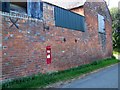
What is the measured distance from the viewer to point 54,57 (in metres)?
12.0

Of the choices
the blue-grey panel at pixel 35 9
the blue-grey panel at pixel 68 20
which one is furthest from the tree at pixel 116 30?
the blue-grey panel at pixel 35 9

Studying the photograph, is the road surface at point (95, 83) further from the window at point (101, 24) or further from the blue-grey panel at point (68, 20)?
the window at point (101, 24)

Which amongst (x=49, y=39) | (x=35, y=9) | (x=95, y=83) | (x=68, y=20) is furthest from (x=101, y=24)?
(x=95, y=83)

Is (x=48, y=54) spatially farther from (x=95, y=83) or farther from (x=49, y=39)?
(x=95, y=83)

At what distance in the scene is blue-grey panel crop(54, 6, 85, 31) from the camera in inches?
501

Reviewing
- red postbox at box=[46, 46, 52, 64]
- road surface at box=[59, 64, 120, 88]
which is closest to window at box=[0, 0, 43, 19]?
red postbox at box=[46, 46, 52, 64]

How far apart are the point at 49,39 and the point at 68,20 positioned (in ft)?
9.60

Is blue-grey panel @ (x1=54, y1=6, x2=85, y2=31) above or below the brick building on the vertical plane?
above

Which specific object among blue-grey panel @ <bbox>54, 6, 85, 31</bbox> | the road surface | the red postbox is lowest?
the road surface

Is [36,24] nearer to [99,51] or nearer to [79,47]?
[79,47]

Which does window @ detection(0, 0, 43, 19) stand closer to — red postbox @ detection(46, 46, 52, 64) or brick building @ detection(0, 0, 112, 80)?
brick building @ detection(0, 0, 112, 80)

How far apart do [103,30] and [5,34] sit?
1510 centimetres

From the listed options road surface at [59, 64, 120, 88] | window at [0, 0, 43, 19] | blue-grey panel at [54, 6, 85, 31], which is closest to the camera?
road surface at [59, 64, 120, 88]

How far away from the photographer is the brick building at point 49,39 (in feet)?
29.0
